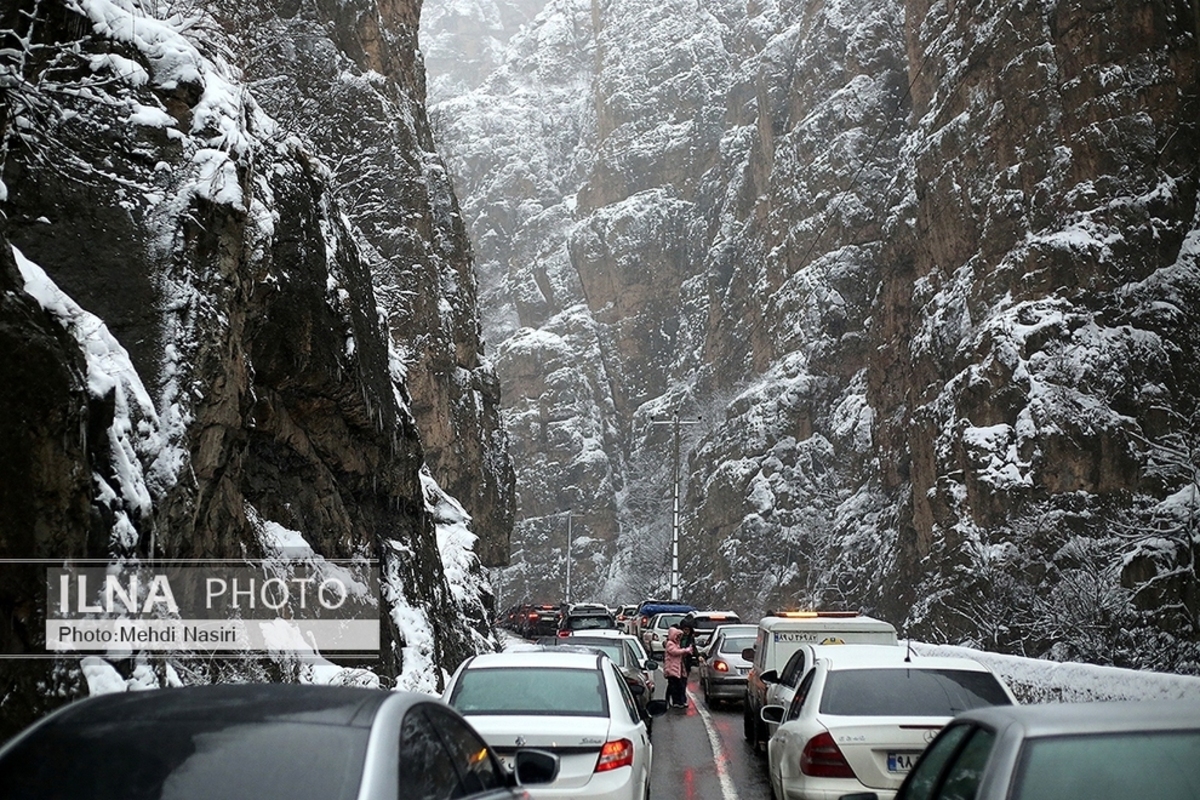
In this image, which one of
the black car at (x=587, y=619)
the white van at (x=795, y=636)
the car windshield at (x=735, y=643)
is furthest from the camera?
the black car at (x=587, y=619)

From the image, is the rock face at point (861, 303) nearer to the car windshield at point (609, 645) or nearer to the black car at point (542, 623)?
the car windshield at point (609, 645)

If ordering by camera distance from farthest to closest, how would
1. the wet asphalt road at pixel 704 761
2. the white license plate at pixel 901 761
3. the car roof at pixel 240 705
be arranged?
the wet asphalt road at pixel 704 761, the white license plate at pixel 901 761, the car roof at pixel 240 705

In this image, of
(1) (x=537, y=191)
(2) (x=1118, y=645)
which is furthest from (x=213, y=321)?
(1) (x=537, y=191)

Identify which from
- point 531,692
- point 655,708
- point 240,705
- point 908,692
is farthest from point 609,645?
point 240,705

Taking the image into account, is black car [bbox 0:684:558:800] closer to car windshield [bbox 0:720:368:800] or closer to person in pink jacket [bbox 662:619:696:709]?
car windshield [bbox 0:720:368:800]

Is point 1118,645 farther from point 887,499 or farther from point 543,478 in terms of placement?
point 543,478

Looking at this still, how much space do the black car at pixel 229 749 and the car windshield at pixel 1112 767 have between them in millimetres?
2106

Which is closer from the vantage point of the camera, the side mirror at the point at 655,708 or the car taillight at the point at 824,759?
the car taillight at the point at 824,759

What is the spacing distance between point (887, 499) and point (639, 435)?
2033 inches

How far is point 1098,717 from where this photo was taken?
15.0ft

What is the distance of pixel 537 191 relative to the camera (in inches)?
5305

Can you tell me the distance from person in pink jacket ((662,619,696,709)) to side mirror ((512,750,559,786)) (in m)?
14.9

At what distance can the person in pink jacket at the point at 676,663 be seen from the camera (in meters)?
20.6

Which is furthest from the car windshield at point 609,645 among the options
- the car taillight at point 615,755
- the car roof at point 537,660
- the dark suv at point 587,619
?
the dark suv at point 587,619
